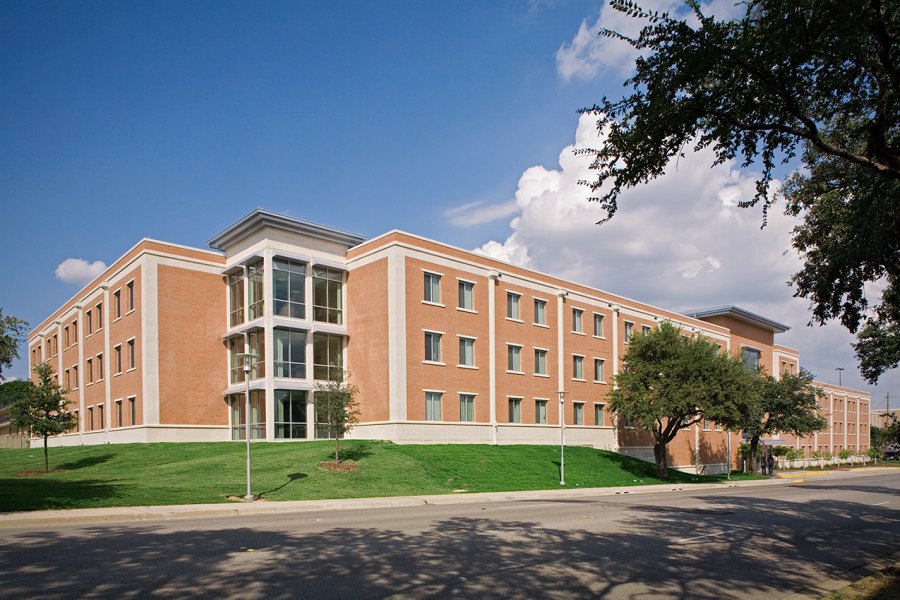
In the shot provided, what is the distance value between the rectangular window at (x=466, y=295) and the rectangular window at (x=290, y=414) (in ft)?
34.7

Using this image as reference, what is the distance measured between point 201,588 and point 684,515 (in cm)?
1479

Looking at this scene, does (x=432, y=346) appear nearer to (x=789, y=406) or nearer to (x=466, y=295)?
(x=466, y=295)

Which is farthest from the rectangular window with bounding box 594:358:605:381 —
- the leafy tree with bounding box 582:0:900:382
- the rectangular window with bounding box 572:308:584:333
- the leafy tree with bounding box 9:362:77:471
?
the leafy tree with bounding box 582:0:900:382

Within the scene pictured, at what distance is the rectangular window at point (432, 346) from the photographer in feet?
129

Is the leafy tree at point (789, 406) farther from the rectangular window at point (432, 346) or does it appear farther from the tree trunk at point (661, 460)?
the rectangular window at point (432, 346)

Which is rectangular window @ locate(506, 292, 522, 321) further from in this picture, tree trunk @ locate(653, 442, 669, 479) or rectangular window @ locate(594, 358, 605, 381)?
tree trunk @ locate(653, 442, 669, 479)

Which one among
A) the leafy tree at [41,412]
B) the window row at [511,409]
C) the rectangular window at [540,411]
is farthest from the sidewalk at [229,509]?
the rectangular window at [540,411]

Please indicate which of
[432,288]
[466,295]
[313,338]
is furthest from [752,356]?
[313,338]

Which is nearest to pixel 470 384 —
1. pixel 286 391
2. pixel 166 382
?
pixel 286 391

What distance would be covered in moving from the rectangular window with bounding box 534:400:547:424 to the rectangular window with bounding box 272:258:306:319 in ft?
53.8

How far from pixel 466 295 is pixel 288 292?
10.5 meters

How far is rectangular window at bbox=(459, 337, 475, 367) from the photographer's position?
41.2 m

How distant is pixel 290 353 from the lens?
3966cm

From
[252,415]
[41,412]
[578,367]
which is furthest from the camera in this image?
[578,367]
